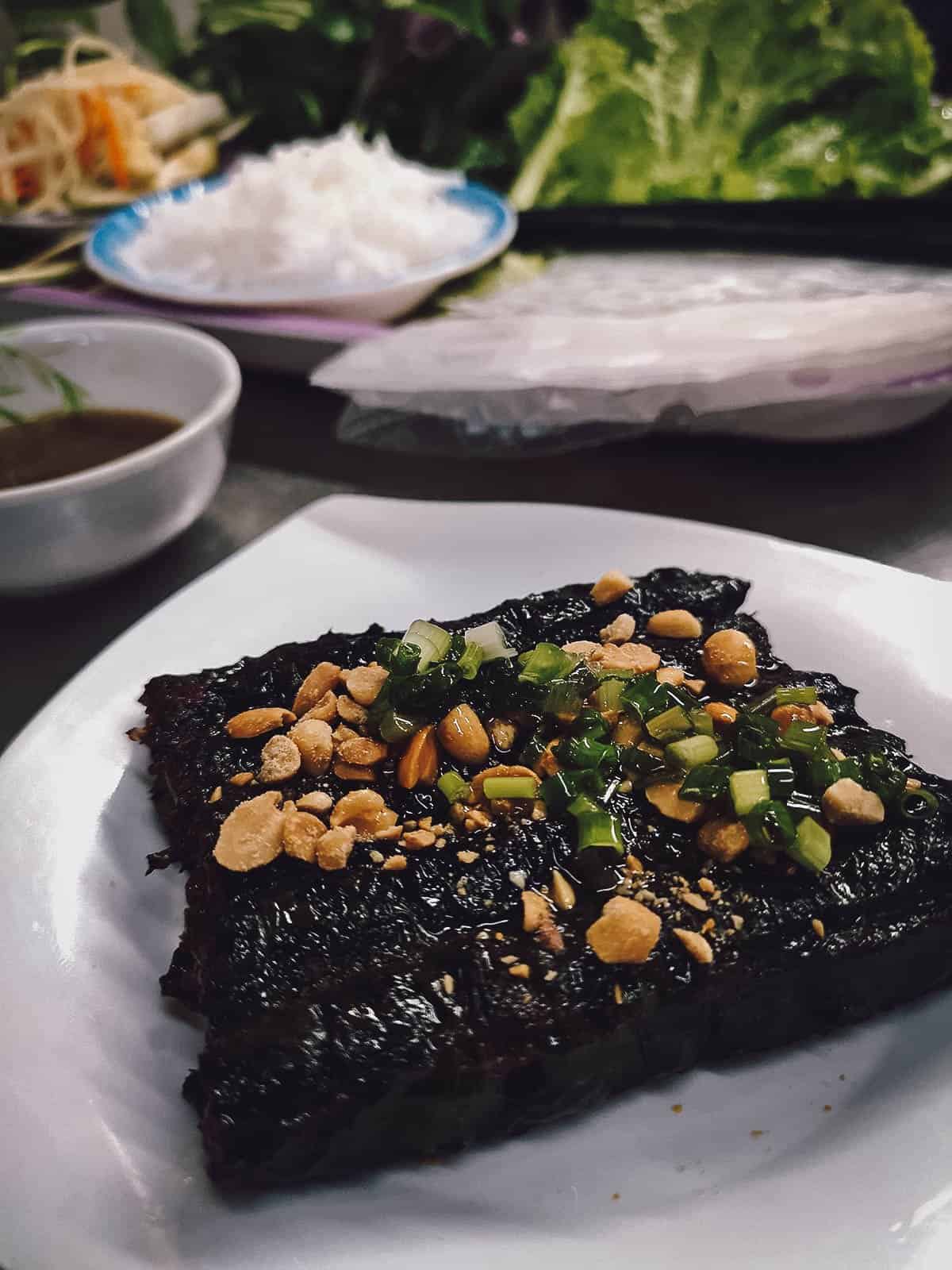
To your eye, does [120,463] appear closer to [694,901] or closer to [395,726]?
[395,726]

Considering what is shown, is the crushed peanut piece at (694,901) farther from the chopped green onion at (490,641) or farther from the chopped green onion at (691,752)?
the chopped green onion at (490,641)

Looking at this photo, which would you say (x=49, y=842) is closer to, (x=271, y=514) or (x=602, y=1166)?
(x=602, y=1166)

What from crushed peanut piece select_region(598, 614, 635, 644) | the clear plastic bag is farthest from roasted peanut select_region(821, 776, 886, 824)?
the clear plastic bag

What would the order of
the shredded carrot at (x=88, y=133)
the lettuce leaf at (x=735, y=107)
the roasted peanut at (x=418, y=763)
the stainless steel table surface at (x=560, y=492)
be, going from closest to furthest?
the roasted peanut at (x=418, y=763)
the stainless steel table surface at (x=560, y=492)
the lettuce leaf at (x=735, y=107)
the shredded carrot at (x=88, y=133)

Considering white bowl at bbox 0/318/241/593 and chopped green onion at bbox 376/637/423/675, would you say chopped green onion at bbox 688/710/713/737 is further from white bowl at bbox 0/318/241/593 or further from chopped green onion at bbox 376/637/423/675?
white bowl at bbox 0/318/241/593

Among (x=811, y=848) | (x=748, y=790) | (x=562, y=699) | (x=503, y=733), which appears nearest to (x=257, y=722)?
(x=503, y=733)


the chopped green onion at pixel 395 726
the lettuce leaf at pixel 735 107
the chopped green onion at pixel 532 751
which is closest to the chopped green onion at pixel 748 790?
the chopped green onion at pixel 532 751
